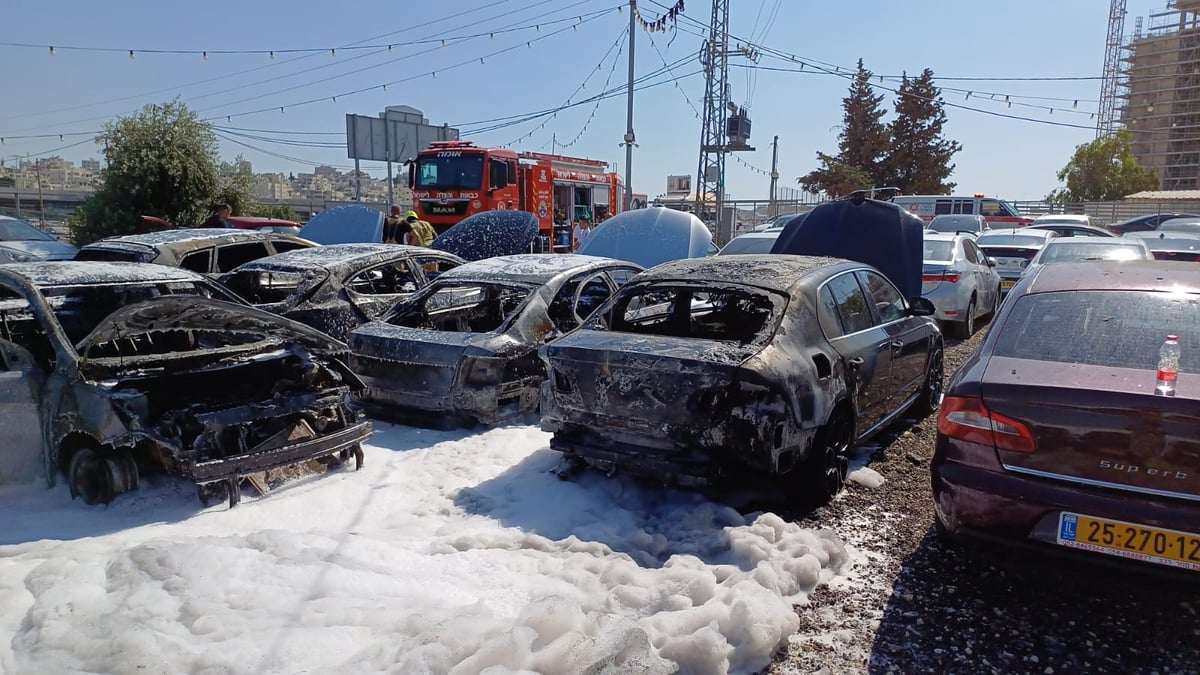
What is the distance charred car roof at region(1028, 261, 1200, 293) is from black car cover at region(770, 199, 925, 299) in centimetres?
473

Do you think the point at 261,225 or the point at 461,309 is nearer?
the point at 461,309

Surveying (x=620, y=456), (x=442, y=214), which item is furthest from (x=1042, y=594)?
(x=442, y=214)

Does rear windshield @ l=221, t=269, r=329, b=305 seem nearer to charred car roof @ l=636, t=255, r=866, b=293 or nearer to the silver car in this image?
charred car roof @ l=636, t=255, r=866, b=293

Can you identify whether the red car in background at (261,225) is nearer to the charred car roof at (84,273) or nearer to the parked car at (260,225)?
the parked car at (260,225)

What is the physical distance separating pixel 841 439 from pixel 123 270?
16.8ft

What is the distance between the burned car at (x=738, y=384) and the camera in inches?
164

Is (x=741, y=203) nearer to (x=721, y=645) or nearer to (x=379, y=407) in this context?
(x=379, y=407)

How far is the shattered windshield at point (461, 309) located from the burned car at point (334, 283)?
50 cm

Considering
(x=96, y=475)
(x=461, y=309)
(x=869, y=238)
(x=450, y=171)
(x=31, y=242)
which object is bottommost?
(x=96, y=475)

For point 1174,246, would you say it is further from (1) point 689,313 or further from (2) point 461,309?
(2) point 461,309

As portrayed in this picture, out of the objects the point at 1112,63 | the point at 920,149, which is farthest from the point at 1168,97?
the point at 920,149

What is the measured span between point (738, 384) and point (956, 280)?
7603 mm

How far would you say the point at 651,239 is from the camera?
1170 centimetres

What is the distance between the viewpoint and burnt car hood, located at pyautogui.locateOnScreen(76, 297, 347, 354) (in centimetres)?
439
